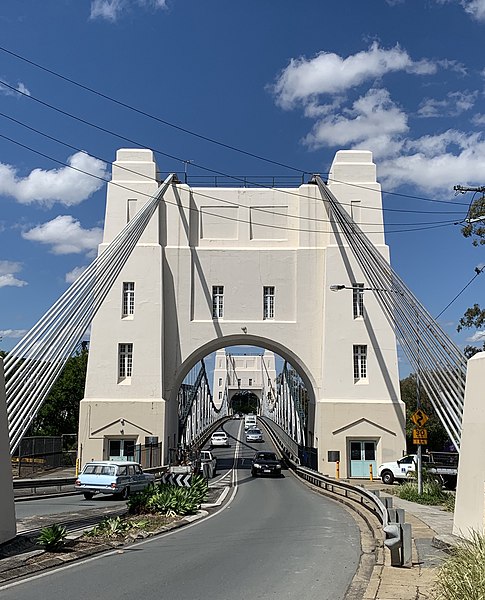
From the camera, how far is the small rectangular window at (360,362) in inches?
1478

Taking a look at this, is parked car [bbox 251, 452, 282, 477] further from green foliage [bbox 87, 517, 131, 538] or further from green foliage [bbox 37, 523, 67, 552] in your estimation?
green foliage [bbox 37, 523, 67, 552]

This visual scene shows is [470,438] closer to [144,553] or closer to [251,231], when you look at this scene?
[144,553]

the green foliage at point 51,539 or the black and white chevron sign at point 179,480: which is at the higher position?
the green foliage at point 51,539

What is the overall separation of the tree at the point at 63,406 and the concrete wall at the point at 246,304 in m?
14.2

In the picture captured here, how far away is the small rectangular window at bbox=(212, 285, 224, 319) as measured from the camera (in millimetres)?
39325

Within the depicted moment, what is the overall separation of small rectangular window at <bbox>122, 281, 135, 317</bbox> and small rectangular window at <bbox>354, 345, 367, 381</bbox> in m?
12.4

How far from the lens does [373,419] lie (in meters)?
36.3

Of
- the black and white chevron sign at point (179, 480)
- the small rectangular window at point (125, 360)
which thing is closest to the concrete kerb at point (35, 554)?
the black and white chevron sign at point (179, 480)

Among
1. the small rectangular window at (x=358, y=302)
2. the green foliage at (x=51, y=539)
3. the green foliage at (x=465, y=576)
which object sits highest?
the small rectangular window at (x=358, y=302)

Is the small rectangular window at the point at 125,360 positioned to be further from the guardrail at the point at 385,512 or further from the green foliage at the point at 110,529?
the green foliage at the point at 110,529

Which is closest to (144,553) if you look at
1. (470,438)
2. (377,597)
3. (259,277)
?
(377,597)

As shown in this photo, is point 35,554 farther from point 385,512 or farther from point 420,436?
point 420,436

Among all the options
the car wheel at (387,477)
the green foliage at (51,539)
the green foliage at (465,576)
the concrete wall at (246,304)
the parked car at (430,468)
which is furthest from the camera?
the concrete wall at (246,304)

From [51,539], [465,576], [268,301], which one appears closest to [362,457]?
[268,301]
